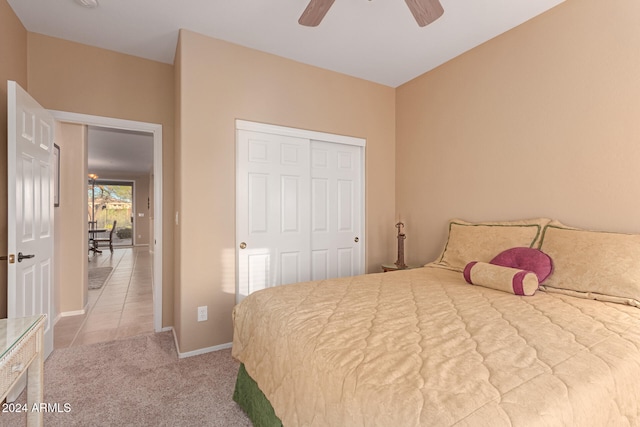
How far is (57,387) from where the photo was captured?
211cm

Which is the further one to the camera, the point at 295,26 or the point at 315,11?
the point at 295,26

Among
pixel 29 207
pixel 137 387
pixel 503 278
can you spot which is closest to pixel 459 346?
pixel 503 278

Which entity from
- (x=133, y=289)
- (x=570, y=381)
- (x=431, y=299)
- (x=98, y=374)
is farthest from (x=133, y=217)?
(x=570, y=381)

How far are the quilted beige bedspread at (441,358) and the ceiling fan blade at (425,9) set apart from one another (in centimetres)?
171

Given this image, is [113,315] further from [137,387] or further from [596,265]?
[596,265]

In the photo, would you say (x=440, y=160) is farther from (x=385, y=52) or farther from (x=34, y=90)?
(x=34, y=90)

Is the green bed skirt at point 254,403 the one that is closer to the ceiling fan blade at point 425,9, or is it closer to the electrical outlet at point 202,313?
the electrical outlet at point 202,313

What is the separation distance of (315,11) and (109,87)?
2188mm

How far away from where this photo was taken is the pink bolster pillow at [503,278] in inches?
70.6

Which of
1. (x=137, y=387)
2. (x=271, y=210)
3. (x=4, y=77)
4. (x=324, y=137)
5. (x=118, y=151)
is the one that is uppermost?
(x=118, y=151)

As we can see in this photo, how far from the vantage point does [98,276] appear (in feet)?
18.8

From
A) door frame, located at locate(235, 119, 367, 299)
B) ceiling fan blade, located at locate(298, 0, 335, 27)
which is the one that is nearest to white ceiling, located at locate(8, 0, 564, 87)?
ceiling fan blade, located at locate(298, 0, 335, 27)

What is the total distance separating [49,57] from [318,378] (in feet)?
11.4

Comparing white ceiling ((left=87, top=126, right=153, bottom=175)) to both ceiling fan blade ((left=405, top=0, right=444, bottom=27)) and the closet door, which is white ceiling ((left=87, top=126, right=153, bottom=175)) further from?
ceiling fan blade ((left=405, top=0, right=444, bottom=27))
